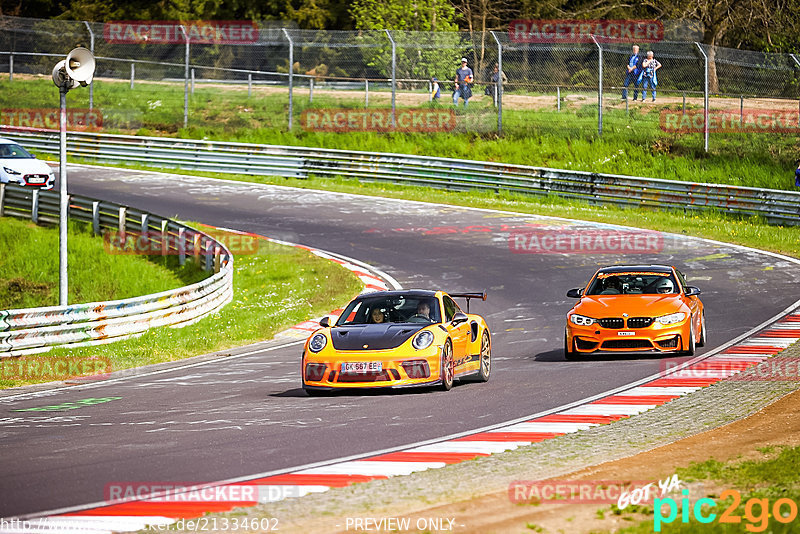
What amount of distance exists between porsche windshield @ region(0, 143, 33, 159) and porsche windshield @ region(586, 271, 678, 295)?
76.2 feet

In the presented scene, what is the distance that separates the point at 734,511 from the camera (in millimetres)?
6785

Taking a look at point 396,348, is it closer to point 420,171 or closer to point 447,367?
point 447,367

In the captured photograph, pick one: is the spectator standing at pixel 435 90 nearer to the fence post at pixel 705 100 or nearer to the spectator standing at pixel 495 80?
the spectator standing at pixel 495 80

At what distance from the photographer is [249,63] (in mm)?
49656

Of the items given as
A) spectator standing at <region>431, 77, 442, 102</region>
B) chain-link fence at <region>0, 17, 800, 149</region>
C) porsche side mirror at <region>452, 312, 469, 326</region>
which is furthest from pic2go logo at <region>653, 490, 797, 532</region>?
spectator standing at <region>431, 77, 442, 102</region>

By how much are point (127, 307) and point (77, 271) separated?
31.6 feet

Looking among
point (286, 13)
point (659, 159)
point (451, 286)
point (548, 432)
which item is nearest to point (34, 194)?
point (451, 286)

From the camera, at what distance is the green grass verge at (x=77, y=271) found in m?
26.2

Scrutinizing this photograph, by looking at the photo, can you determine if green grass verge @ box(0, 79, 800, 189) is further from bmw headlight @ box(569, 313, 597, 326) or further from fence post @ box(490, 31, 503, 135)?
bmw headlight @ box(569, 313, 597, 326)

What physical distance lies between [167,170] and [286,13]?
2407 centimetres

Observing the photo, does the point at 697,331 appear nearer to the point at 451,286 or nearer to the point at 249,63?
the point at 451,286

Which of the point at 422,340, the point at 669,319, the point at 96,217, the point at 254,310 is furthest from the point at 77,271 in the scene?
the point at 422,340

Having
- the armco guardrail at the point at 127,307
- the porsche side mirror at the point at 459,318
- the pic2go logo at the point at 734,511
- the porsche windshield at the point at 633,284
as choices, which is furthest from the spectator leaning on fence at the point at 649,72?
the pic2go logo at the point at 734,511

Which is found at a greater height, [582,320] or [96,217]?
[582,320]
